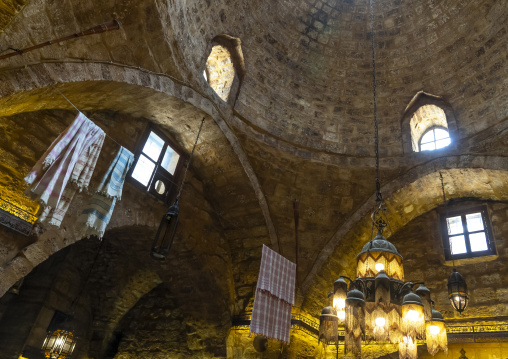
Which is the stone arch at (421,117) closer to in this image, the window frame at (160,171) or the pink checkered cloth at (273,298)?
the pink checkered cloth at (273,298)

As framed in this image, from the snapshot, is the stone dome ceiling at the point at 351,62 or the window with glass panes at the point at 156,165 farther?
the stone dome ceiling at the point at 351,62

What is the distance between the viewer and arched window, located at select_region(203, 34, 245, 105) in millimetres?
10156

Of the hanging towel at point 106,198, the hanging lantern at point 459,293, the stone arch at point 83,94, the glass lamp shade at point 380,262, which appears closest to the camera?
the stone arch at point 83,94

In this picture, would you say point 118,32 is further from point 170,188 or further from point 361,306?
point 361,306

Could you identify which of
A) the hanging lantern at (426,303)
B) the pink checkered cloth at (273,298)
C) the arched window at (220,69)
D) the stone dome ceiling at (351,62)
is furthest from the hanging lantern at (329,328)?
the arched window at (220,69)

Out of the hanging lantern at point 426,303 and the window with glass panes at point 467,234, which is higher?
the window with glass panes at point 467,234

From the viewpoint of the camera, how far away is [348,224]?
31.4 ft

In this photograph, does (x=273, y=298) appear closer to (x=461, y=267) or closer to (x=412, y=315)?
(x=412, y=315)

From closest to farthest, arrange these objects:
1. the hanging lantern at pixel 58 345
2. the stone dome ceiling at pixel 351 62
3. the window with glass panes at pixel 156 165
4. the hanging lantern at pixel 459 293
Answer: the hanging lantern at pixel 459 293 < the window with glass panes at pixel 156 165 < the hanging lantern at pixel 58 345 < the stone dome ceiling at pixel 351 62

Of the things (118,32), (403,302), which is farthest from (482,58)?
(118,32)

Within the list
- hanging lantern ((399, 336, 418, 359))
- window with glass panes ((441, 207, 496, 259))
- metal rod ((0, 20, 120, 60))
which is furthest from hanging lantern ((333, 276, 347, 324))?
Result: metal rod ((0, 20, 120, 60))

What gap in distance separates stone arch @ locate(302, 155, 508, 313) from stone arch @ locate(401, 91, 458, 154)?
95cm

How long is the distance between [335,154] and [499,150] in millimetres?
3543

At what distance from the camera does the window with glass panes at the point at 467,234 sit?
9391 mm
